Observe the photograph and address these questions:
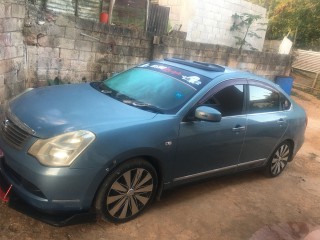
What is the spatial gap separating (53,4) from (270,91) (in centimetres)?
481

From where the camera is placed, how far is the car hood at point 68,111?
3238 mm

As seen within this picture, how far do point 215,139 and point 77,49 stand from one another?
13.2 feet

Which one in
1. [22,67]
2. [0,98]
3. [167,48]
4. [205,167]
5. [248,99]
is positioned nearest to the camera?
[205,167]

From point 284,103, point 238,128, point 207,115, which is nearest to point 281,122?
point 284,103

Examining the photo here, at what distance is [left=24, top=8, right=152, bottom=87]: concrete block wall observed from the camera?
6477 millimetres

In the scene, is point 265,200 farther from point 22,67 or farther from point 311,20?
point 311,20

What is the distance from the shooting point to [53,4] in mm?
7281

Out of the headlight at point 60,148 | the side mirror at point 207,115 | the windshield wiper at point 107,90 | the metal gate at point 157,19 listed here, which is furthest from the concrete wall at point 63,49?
the side mirror at point 207,115

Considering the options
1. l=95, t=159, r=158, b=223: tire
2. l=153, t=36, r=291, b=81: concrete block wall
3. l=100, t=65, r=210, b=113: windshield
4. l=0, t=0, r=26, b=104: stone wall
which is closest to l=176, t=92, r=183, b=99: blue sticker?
l=100, t=65, r=210, b=113: windshield

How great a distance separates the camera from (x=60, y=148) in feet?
10.1

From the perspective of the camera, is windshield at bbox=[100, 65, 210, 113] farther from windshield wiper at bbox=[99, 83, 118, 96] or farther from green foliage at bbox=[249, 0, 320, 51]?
green foliage at bbox=[249, 0, 320, 51]

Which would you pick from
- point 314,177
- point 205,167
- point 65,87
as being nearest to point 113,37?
point 65,87

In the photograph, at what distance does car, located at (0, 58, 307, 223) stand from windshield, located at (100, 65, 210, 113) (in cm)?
1

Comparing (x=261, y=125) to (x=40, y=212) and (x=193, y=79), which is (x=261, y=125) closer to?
(x=193, y=79)
